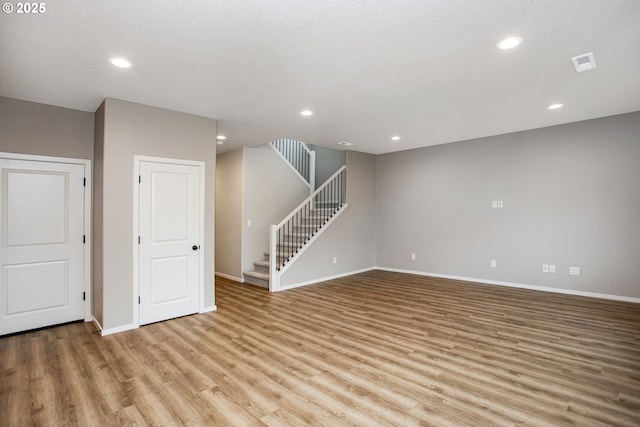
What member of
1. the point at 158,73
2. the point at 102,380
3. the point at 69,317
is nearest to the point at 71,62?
the point at 158,73

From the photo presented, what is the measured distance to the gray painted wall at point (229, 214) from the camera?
21.8 feet

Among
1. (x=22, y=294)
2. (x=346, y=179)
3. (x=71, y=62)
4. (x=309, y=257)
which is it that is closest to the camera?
(x=71, y=62)

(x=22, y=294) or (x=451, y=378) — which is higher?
(x=22, y=294)

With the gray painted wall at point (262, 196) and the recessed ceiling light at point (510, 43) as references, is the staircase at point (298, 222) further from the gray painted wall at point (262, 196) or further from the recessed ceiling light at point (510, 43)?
the recessed ceiling light at point (510, 43)

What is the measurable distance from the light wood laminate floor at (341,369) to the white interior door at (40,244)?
291mm

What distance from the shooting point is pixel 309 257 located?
20.8 feet

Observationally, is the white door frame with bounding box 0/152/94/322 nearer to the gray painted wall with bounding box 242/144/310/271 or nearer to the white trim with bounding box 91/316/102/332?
the white trim with bounding box 91/316/102/332

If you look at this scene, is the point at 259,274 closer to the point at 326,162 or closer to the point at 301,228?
the point at 301,228

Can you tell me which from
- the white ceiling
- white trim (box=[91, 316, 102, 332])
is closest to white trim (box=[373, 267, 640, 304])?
the white ceiling

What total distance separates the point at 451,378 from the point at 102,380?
292 centimetres

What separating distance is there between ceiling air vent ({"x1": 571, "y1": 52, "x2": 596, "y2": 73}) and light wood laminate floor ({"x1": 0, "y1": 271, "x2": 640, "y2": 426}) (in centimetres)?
277

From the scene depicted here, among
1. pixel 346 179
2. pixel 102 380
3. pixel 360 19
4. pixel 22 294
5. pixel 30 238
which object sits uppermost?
pixel 360 19

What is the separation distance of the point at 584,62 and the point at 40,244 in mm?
6218

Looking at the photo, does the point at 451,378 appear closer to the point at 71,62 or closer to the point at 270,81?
the point at 270,81
